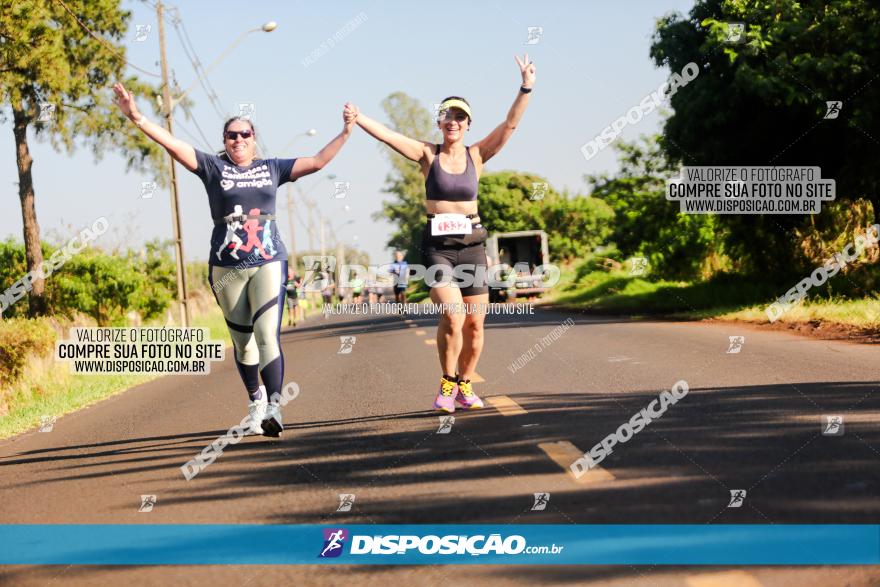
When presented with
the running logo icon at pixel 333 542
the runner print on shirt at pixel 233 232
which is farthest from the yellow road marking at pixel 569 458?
the runner print on shirt at pixel 233 232

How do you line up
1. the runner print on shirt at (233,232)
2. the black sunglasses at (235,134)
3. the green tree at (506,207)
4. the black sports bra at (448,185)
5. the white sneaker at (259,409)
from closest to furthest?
the runner print on shirt at (233,232)
the black sunglasses at (235,134)
the white sneaker at (259,409)
the black sports bra at (448,185)
the green tree at (506,207)

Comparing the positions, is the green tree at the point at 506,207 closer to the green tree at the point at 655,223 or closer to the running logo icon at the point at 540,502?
the green tree at the point at 655,223

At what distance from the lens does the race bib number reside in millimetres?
7719

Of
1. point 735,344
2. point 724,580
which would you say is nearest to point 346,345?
point 735,344

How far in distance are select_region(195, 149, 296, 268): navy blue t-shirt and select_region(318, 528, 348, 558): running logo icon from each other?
2748 millimetres

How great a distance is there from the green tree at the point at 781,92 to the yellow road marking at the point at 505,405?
12370 mm

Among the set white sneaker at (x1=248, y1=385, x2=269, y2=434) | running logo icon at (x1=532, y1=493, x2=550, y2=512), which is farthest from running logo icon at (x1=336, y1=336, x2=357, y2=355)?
running logo icon at (x1=532, y1=493, x2=550, y2=512)

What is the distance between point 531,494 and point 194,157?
3466 mm

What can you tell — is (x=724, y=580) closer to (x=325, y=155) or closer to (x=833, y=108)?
(x=325, y=155)

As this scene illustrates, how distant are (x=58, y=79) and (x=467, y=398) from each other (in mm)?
19097

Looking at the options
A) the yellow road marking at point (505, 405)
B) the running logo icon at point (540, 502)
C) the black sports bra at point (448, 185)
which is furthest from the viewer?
the yellow road marking at point (505, 405)

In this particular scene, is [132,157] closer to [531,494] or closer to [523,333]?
[523,333]

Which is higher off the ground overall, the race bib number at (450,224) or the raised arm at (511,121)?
the raised arm at (511,121)

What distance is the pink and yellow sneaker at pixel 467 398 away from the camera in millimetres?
8430
